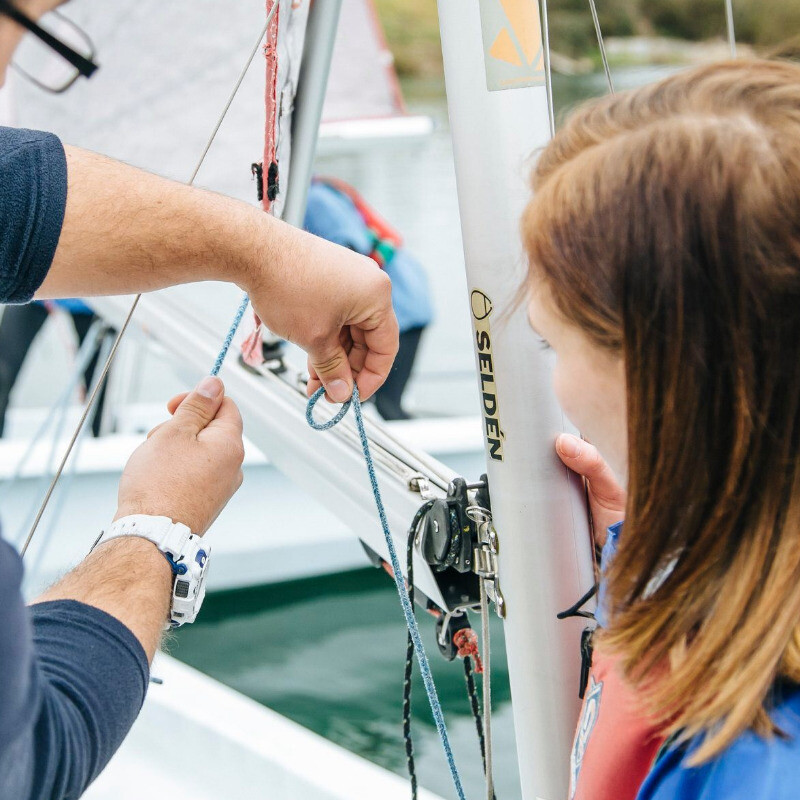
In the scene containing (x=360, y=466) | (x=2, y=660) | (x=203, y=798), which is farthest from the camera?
(x=203, y=798)

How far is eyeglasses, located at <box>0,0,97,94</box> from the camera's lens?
149cm

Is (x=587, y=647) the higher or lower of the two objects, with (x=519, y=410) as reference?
lower

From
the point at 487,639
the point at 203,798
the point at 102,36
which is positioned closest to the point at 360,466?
the point at 487,639

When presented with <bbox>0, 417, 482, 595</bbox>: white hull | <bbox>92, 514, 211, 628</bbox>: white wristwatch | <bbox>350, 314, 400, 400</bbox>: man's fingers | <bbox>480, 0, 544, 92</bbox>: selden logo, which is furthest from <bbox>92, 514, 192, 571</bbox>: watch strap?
<bbox>0, 417, 482, 595</bbox>: white hull

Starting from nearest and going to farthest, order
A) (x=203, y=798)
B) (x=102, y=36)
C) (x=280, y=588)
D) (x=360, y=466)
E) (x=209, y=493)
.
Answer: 1. (x=209, y=493)
2. (x=360, y=466)
3. (x=203, y=798)
4. (x=102, y=36)
5. (x=280, y=588)

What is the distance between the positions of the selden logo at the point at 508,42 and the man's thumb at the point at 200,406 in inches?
11.8

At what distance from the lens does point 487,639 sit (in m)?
0.70

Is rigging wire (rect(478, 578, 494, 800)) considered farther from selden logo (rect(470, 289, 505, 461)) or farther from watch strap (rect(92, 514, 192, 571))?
watch strap (rect(92, 514, 192, 571))

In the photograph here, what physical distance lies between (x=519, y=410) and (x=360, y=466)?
0.25 metres

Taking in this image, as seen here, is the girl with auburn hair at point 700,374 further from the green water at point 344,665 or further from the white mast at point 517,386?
the green water at point 344,665

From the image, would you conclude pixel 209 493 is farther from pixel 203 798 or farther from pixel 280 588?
pixel 280 588

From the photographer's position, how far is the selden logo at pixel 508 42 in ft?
2.04

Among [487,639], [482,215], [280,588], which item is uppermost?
[482,215]

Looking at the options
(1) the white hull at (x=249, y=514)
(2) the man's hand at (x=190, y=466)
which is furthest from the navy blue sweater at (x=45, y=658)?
(1) the white hull at (x=249, y=514)
